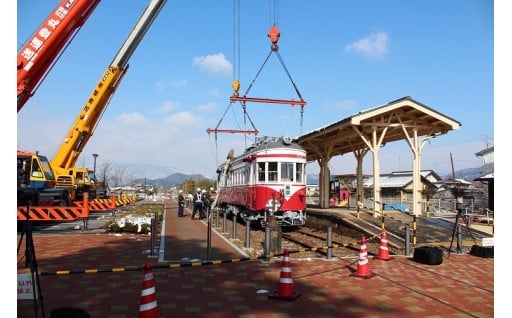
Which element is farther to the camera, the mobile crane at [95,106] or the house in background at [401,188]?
the house in background at [401,188]

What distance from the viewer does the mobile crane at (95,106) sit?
15.7m

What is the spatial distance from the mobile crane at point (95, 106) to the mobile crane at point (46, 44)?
3187 mm

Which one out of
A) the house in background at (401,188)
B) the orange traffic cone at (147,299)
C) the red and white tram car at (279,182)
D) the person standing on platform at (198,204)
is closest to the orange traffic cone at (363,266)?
the orange traffic cone at (147,299)

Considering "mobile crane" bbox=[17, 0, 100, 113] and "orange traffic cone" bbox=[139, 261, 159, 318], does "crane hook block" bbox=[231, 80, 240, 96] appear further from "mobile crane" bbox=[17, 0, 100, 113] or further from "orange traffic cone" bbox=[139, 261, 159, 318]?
"orange traffic cone" bbox=[139, 261, 159, 318]

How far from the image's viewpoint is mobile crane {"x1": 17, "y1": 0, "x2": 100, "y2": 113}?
11.6 meters

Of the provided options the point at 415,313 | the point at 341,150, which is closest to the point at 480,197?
the point at 341,150

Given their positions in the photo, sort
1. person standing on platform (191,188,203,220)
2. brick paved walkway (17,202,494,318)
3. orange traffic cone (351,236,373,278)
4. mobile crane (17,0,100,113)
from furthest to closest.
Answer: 1. person standing on platform (191,188,203,220)
2. mobile crane (17,0,100,113)
3. orange traffic cone (351,236,373,278)
4. brick paved walkway (17,202,494,318)

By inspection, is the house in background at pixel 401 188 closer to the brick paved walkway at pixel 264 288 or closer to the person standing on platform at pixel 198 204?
the person standing on platform at pixel 198 204

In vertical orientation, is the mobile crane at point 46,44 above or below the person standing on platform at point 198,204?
above

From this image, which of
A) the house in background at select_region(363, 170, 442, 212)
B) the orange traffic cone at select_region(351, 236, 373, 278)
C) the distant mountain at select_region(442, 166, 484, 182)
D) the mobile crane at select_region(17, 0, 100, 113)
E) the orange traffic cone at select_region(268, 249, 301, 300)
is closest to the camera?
the orange traffic cone at select_region(268, 249, 301, 300)

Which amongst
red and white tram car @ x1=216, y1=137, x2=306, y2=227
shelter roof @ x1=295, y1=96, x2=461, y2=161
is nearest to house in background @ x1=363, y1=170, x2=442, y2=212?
shelter roof @ x1=295, y1=96, x2=461, y2=161

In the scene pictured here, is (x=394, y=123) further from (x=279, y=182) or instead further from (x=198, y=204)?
(x=198, y=204)

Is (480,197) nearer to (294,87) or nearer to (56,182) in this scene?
(294,87)

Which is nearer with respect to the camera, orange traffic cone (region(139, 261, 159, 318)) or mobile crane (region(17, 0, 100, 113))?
orange traffic cone (region(139, 261, 159, 318))
